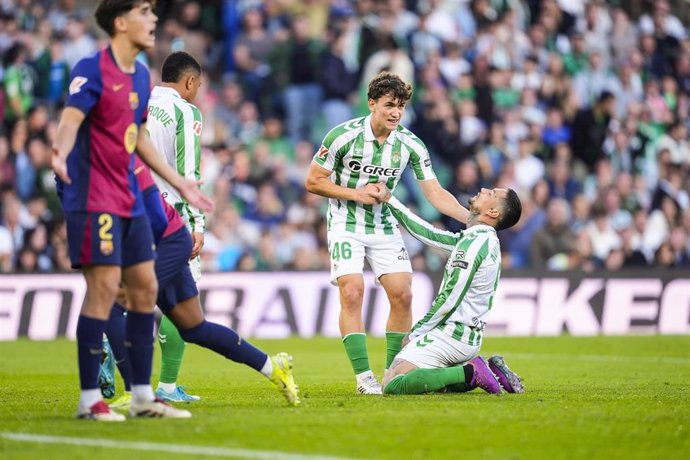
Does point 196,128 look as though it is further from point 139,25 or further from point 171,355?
point 139,25

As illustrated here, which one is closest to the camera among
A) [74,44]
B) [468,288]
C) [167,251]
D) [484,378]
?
[167,251]

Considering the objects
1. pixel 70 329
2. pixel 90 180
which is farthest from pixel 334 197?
pixel 70 329

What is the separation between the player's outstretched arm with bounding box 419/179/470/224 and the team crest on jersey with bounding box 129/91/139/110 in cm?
347

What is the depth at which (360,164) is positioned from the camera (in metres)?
10.2

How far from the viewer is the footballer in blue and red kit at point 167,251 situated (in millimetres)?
Answer: 7934

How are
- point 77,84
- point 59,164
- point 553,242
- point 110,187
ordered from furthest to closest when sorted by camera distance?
point 553,242 < point 110,187 < point 77,84 < point 59,164

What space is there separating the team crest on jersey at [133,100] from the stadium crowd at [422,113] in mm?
11173

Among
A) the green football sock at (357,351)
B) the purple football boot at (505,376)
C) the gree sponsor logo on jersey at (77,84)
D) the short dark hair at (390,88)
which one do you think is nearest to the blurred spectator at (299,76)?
the short dark hair at (390,88)

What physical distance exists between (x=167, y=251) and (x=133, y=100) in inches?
42.2

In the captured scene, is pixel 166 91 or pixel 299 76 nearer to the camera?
pixel 166 91

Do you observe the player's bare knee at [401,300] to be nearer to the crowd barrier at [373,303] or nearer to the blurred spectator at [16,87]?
the crowd barrier at [373,303]

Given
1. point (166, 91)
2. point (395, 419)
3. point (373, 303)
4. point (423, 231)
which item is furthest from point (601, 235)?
point (395, 419)

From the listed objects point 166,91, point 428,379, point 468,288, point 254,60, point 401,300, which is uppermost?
point 254,60

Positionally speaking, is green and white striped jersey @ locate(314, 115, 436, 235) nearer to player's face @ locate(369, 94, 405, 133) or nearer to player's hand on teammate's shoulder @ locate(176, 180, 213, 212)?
player's face @ locate(369, 94, 405, 133)
